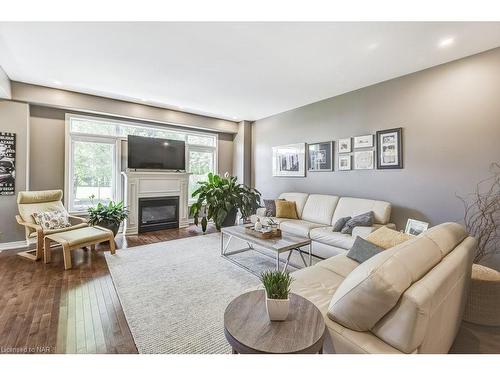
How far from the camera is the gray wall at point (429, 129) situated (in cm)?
288

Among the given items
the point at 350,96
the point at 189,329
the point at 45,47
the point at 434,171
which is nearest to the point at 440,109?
the point at 434,171

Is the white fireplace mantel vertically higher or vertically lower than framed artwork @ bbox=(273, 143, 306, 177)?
lower

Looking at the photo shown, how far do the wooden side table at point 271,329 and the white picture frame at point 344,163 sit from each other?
339 cm

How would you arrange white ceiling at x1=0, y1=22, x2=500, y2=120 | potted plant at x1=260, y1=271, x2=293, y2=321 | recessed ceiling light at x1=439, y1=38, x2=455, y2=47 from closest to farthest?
1. potted plant at x1=260, y1=271, x2=293, y2=321
2. white ceiling at x1=0, y1=22, x2=500, y2=120
3. recessed ceiling light at x1=439, y1=38, x2=455, y2=47

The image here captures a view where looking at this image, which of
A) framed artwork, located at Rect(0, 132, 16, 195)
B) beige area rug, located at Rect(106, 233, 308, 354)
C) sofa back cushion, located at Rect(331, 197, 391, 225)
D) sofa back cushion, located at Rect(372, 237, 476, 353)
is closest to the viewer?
sofa back cushion, located at Rect(372, 237, 476, 353)

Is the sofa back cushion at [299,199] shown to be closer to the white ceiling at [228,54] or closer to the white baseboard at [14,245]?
the white ceiling at [228,54]

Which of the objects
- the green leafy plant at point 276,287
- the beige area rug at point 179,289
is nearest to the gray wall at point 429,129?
the beige area rug at point 179,289

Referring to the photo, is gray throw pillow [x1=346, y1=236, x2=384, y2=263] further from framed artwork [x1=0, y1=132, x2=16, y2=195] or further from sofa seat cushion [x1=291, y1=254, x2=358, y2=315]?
framed artwork [x1=0, y1=132, x2=16, y2=195]

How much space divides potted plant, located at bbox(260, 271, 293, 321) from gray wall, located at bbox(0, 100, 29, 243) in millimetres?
A: 4769

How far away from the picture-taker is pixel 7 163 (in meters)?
3.85

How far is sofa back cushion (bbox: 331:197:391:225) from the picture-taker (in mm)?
→ 3537

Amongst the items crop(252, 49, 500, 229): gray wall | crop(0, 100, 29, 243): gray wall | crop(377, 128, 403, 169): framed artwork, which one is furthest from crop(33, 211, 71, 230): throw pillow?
crop(377, 128, 403, 169): framed artwork
